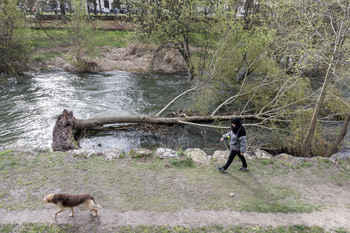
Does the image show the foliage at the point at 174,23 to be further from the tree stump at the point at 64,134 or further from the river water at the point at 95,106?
the tree stump at the point at 64,134

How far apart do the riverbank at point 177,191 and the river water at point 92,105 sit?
94.6 inches

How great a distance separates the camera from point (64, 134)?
34.4ft

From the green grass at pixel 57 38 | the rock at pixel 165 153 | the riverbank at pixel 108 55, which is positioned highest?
the green grass at pixel 57 38

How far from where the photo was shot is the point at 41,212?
579 cm

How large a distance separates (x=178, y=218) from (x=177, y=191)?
1.10m

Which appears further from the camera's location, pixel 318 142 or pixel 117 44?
pixel 117 44

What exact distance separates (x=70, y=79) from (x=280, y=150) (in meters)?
18.9

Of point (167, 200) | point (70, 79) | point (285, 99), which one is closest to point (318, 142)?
point (285, 99)

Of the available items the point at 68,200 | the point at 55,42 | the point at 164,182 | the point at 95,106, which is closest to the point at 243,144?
the point at 164,182

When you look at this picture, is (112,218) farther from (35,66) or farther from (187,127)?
(35,66)

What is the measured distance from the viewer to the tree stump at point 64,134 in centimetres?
966

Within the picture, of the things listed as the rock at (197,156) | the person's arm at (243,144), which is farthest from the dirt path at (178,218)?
the rock at (197,156)

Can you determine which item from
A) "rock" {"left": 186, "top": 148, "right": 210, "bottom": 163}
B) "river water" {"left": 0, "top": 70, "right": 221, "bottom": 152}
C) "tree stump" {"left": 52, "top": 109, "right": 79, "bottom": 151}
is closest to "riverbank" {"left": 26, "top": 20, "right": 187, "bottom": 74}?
"river water" {"left": 0, "top": 70, "right": 221, "bottom": 152}

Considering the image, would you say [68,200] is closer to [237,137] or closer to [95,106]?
[237,137]
